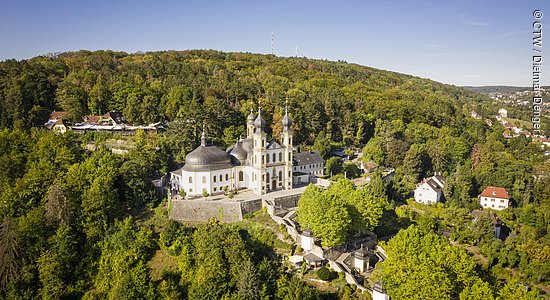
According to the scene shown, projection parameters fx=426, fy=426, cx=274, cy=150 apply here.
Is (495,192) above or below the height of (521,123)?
below

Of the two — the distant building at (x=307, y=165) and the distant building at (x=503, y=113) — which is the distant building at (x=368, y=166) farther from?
the distant building at (x=503, y=113)

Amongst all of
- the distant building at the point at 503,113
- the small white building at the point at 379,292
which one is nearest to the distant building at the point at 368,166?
the small white building at the point at 379,292

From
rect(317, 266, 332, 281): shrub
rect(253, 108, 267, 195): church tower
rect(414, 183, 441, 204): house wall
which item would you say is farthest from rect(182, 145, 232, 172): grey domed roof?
rect(414, 183, 441, 204): house wall

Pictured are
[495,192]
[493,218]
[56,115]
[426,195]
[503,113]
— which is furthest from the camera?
[503,113]

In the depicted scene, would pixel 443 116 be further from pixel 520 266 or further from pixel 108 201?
pixel 108 201

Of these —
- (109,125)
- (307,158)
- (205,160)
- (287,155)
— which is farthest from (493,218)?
(109,125)

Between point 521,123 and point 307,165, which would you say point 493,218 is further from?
point 521,123

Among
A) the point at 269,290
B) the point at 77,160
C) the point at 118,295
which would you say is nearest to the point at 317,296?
the point at 269,290
